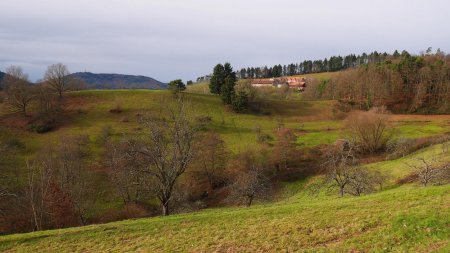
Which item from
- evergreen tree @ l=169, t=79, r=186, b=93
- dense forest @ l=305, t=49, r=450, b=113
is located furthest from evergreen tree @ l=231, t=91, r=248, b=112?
dense forest @ l=305, t=49, r=450, b=113

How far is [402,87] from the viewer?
103m

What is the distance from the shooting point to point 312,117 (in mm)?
90750

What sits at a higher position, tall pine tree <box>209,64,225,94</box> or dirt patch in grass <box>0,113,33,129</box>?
tall pine tree <box>209,64,225,94</box>

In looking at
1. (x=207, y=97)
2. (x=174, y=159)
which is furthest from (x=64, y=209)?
(x=207, y=97)

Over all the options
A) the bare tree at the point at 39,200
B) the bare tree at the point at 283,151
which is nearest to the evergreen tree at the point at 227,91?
the bare tree at the point at 283,151

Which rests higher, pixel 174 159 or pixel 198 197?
pixel 174 159

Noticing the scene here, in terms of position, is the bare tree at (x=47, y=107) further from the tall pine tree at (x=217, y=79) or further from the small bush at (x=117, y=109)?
the tall pine tree at (x=217, y=79)

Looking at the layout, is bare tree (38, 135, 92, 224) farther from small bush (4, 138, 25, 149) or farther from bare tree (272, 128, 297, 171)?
bare tree (272, 128, 297, 171)

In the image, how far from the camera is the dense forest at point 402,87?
9744cm

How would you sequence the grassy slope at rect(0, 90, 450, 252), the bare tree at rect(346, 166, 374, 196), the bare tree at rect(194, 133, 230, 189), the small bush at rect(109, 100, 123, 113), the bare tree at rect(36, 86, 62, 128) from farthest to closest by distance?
the small bush at rect(109, 100, 123, 113) → the bare tree at rect(36, 86, 62, 128) → the bare tree at rect(194, 133, 230, 189) → the bare tree at rect(346, 166, 374, 196) → the grassy slope at rect(0, 90, 450, 252)

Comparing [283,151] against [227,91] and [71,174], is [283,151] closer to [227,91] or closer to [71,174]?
[71,174]

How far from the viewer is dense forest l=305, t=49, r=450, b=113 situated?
97.4 metres

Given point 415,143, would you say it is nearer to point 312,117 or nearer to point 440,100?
point 312,117

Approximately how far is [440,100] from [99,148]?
85105 mm
